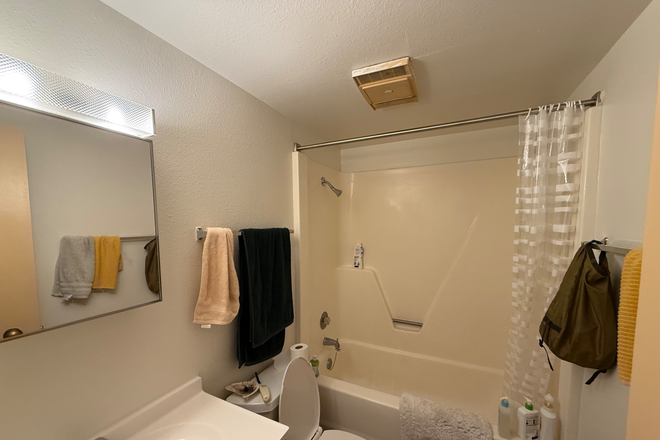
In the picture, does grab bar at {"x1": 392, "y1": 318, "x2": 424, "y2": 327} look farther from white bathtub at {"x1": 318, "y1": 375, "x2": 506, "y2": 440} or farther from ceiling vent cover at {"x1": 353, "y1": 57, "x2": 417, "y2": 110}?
ceiling vent cover at {"x1": 353, "y1": 57, "x2": 417, "y2": 110}

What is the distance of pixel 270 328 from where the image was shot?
1.47m

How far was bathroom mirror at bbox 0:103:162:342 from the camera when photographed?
63 cm

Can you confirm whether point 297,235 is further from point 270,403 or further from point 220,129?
point 270,403

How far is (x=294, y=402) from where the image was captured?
1.32m

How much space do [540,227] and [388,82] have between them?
42.7 inches

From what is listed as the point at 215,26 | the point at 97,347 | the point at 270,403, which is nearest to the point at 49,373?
the point at 97,347

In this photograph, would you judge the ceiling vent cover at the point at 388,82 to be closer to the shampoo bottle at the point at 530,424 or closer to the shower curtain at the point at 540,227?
the shower curtain at the point at 540,227

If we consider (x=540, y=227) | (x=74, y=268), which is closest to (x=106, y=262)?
(x=74, y=268)

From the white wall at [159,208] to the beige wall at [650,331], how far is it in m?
1.39

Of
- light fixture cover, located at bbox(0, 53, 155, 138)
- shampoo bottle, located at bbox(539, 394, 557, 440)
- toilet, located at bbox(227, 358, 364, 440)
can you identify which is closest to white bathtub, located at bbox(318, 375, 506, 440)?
toilet, located at bbox(227, 358, 364, 440)

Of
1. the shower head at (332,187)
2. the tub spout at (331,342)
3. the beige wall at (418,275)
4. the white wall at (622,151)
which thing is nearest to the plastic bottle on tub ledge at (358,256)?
the beige wall at (418,275)

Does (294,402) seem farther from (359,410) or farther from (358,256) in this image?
(358,256)

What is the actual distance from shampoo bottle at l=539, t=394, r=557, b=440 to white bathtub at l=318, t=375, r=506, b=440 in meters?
0.71

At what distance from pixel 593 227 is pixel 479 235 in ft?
3.25
